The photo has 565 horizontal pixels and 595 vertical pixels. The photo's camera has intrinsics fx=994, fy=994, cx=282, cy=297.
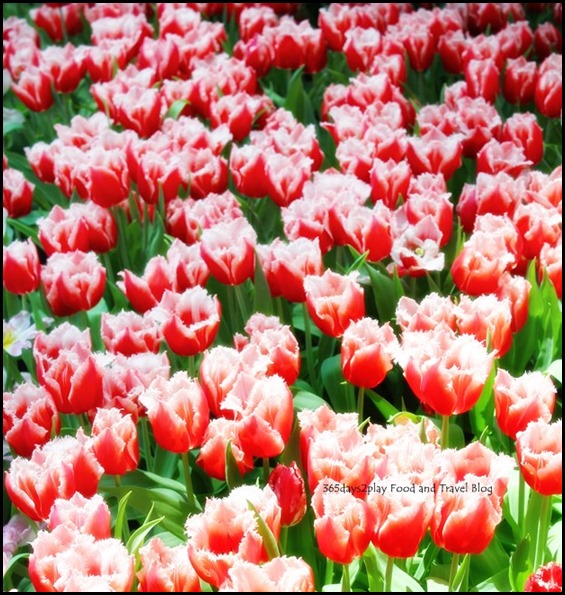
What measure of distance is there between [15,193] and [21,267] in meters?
0.46

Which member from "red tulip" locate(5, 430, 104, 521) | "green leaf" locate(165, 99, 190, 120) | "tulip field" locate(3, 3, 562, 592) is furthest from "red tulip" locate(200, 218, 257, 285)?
"green leaf" locate(165, 99, 190, 120)

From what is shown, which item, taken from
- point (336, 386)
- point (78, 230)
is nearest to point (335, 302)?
point (336, 386)

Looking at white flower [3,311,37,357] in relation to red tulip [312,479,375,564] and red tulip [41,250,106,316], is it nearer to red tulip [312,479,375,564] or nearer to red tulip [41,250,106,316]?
red tulip [41,250,106,316]

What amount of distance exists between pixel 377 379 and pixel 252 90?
1352mm

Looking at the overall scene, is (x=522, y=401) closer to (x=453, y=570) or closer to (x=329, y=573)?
(x=453, y=570)

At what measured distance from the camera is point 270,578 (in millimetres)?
927

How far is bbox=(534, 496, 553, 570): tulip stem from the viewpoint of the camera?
1.18m

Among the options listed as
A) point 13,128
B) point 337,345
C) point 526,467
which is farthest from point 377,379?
point 13,128

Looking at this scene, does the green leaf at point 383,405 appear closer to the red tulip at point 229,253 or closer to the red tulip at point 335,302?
the red tulip at point 335,302

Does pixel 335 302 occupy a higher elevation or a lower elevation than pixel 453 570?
higher

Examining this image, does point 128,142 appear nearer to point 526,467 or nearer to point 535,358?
point 535,358

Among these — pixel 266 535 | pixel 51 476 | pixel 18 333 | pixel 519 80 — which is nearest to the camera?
pixel 266 535

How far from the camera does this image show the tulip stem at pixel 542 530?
1179 millimetres

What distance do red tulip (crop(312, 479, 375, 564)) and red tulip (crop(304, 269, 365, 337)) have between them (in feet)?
1.49
